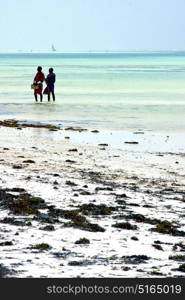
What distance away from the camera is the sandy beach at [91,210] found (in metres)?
9.30

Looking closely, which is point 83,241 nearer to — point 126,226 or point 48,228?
point 48,228

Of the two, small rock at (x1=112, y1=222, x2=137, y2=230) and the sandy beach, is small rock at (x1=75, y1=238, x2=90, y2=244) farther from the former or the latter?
small rock at (x1=112, y1=222, x2=137, y2=230)

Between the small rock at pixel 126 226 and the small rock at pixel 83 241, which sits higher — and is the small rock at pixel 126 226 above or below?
below

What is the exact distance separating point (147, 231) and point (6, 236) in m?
2.14

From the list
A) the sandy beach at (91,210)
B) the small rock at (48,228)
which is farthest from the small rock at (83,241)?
the small rock at (48,228)

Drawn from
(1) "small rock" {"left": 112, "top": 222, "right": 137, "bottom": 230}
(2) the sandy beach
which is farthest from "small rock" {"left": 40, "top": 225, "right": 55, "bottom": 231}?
→ (1) "small rock" {"left": 112, "top": 222, "right": 137, "bottom": 230}

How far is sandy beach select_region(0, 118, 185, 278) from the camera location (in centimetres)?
930

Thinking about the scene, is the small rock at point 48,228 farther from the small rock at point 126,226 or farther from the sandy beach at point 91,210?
the small rock at point 126,226

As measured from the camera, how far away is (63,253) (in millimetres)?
9734

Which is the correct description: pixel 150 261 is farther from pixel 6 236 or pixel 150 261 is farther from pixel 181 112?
pixel 181 112

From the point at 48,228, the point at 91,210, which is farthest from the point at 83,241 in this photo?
the point at 91,210

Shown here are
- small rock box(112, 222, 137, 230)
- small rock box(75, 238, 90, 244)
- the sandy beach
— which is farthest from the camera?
small rock box(112, 222, 137, 230)

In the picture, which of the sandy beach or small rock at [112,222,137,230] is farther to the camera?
small rock at [112,222,137,230]

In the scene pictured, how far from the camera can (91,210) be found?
1243 centimetres
